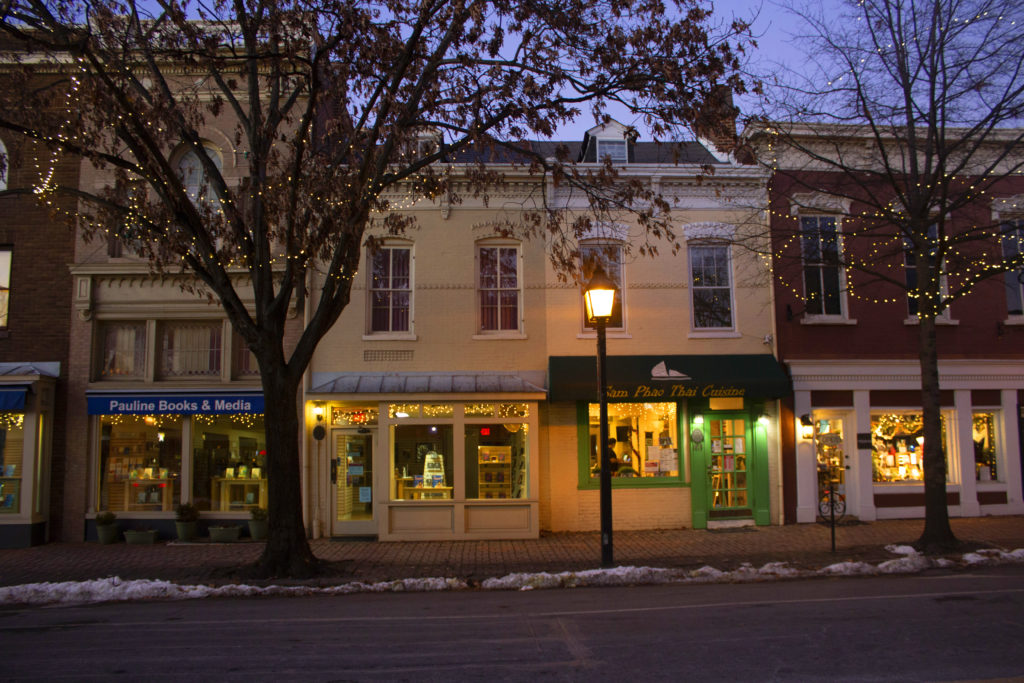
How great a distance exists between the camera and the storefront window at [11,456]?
13773mm

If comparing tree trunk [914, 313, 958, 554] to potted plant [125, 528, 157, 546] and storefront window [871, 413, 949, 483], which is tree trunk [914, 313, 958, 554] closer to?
storefront window [871, 413, 949, 483]

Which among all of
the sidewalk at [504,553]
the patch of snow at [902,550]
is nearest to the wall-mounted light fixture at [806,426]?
the sidewalk at [504,553]

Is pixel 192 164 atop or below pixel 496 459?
atop

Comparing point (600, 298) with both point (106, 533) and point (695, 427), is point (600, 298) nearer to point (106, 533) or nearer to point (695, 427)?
point (695, 427)

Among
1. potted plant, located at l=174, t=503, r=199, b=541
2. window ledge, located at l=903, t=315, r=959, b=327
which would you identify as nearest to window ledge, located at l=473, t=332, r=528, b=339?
potted plant, located at l=174, t=503, r=199, b=541

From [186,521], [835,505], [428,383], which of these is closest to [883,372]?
[835,505]

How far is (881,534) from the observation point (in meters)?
13.3

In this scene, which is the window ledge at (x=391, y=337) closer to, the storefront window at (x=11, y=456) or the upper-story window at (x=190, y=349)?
the upper-story window at (x=190, y=349)

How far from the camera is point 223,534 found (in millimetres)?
13734

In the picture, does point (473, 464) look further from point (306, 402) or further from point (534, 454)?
point (306, 402)

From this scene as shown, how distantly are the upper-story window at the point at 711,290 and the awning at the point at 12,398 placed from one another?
42.3 ft

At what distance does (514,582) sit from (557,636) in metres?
3.06

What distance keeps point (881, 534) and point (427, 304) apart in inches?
375

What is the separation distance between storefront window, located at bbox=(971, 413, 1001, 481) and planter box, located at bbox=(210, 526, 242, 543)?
15.0 m
